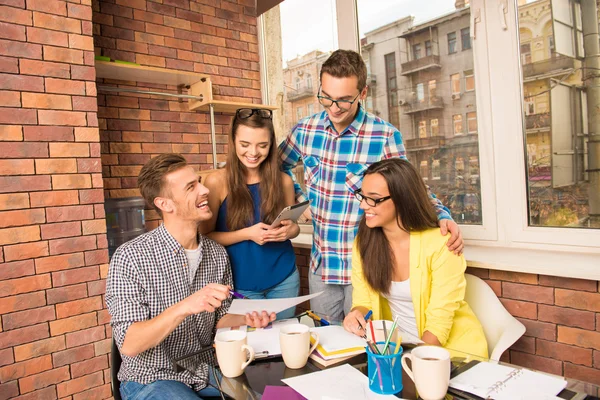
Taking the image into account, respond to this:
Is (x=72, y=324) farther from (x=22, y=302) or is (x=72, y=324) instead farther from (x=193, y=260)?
(x=193, y=260)

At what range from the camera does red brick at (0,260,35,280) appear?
6.58 ft

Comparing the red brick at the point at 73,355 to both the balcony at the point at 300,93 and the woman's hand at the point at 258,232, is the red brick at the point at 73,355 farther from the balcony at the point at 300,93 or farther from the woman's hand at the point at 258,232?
the balcony at the point at 300,93

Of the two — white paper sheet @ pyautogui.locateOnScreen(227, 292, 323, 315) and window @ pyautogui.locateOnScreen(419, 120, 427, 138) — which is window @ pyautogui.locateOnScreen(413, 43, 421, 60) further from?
white paper sheet @ pyautogui.locateOnScreen(227, 292, 323, 315)

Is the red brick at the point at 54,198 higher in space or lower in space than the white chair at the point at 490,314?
higher

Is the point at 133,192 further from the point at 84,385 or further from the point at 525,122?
the point at 525,122

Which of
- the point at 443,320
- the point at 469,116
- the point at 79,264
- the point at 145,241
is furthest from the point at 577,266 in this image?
the point at 79,264

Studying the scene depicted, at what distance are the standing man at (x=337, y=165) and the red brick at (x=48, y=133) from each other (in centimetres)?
118

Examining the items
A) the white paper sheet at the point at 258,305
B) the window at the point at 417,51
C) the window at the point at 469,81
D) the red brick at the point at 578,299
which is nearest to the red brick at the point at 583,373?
the red brick at the point at 578,299

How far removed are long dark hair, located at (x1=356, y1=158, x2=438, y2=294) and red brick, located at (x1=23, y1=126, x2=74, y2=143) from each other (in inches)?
61.1

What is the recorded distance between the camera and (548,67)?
1.88 m

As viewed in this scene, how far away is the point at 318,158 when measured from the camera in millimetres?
1956

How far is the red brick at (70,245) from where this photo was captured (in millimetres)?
2143

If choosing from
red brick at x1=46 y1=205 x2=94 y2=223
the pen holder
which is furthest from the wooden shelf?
the pen holder

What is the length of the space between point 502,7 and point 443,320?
1444 mm
